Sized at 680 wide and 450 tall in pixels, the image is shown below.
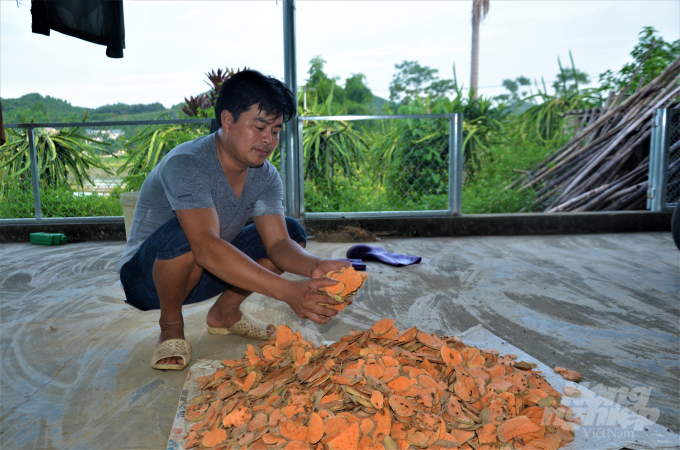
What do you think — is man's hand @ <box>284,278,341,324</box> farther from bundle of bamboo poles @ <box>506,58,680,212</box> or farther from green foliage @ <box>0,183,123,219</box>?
bundle of bamboo poles @ <box>506,58,680,212</box>

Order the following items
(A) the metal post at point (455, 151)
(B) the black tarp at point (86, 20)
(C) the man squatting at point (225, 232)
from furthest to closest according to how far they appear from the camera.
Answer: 1. (A) the metal post at point (455, 151)
2. (B) the black tarp at point (86, 20)
3. (C) the man squatting at point (225, 232)

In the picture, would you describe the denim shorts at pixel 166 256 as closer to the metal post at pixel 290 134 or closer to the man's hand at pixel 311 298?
the man's hand at pixel 311 298

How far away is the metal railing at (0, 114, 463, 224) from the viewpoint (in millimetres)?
4289

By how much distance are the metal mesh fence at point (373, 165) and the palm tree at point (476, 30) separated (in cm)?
1131

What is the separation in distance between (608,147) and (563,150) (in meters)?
0.84

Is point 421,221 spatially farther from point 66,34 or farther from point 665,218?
point 66,34

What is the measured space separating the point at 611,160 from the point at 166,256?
17.6ft

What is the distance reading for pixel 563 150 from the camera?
248 inches

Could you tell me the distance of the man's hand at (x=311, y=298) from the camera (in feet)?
4.26

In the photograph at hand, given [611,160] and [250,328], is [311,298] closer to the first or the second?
[250,328]

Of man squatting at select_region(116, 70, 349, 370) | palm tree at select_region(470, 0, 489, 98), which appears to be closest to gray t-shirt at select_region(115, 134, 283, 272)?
man squatting at select_region(116, 70, 349, 370)

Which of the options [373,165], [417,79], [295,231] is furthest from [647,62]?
[417,79]

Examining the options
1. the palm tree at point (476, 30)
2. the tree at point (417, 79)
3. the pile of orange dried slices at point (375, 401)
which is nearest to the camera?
the pile of orange dried slices at point (375, 401)

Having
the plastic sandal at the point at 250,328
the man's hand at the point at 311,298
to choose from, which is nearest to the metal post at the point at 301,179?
the plastic sandal at the point at 250,328
